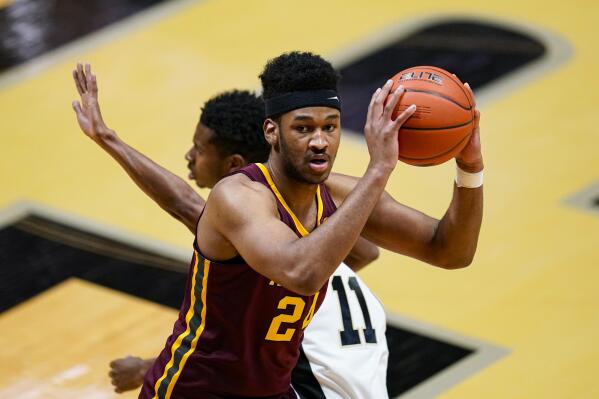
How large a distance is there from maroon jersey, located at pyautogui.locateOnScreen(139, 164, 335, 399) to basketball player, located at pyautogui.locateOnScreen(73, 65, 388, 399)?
0.57 meters

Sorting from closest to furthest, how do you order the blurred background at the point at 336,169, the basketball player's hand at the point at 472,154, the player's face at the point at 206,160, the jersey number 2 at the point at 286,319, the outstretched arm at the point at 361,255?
the jersey number 2 at the point at 286,319
the basketball player's hand at the point at 472,154
the player's face at the point at 206,160
the outstretched arm at the point at 361,255
the blurred background at the point at 336,169

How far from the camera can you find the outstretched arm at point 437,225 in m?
4.94

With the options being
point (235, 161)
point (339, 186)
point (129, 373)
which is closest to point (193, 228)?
point (235, 161)

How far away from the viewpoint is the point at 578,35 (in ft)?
35.9

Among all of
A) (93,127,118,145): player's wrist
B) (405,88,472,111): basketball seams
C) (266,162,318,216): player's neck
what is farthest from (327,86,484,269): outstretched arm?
(93,127,118,145): player's wrist

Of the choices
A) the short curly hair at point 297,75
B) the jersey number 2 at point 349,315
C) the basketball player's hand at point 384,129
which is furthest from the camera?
the jersey number 2 at point 349,315

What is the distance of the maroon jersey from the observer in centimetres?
454

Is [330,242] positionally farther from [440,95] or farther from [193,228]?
[193,228]

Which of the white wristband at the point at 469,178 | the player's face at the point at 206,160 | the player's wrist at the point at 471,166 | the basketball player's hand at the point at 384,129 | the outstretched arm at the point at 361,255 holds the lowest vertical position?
the outstretched arm at the point at 361,255

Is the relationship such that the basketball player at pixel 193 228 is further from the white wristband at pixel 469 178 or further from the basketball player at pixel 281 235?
the white wristband at pixel 469 178

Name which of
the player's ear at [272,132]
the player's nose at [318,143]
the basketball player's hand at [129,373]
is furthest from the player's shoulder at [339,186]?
the basketball player's hand at [129,373]

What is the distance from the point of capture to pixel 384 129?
4.32 m

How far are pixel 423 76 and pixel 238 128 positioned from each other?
4.06 feet

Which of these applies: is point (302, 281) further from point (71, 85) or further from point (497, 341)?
point (71, 85)
